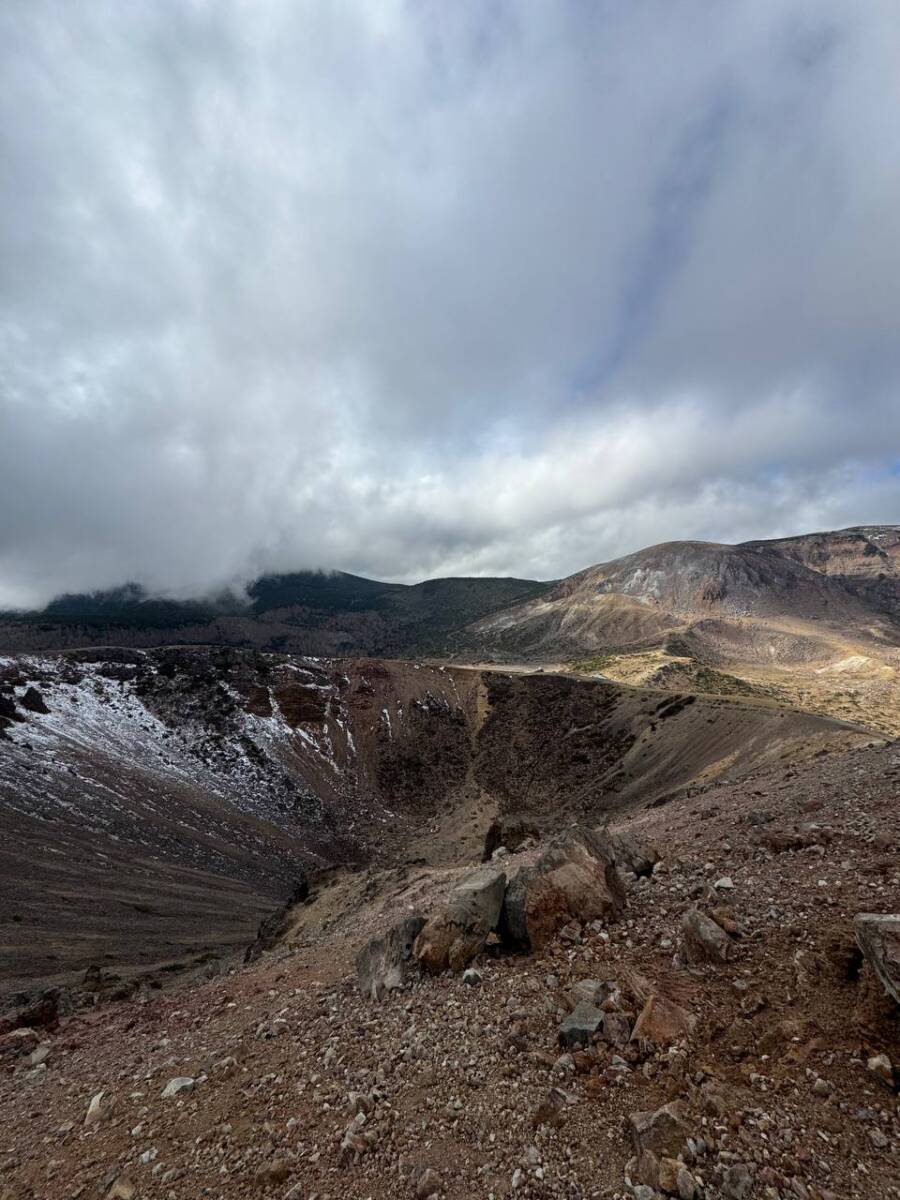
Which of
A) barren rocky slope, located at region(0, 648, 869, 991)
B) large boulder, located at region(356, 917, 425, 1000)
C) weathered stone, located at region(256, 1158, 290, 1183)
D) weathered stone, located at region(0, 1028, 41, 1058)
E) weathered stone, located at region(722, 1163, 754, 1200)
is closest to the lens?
weathered stone, located at region(722, 1163, 754, 1200)

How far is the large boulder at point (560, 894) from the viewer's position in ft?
29.7

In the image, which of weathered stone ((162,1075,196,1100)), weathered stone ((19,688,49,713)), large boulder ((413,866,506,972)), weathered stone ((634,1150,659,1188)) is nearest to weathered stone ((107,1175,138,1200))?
weathered stone ((162,1075,196,1100))

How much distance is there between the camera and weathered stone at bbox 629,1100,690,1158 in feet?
15.8

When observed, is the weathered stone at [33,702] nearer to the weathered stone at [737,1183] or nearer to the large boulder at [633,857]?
the large boulder at [633,857]

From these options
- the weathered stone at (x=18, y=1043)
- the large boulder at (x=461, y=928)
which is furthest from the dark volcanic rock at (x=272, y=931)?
the large boulder at (x=461, y=928)

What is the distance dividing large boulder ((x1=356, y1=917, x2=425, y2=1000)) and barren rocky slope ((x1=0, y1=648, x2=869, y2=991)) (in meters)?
24.6

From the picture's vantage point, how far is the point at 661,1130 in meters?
4.92

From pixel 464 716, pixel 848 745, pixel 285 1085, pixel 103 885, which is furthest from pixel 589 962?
pixel 464 716

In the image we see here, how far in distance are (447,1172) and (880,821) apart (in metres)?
10.0

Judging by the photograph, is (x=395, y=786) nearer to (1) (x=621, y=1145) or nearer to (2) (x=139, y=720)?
(2) (x=139, y=720)

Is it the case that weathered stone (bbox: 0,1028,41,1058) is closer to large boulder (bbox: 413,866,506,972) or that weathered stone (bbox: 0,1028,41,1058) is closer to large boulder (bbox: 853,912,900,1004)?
large boulder (bbox: 413,866,506,972)

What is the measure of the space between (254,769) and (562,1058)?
68.1m

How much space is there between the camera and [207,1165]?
626cm

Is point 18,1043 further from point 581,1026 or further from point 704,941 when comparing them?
point 704,941
